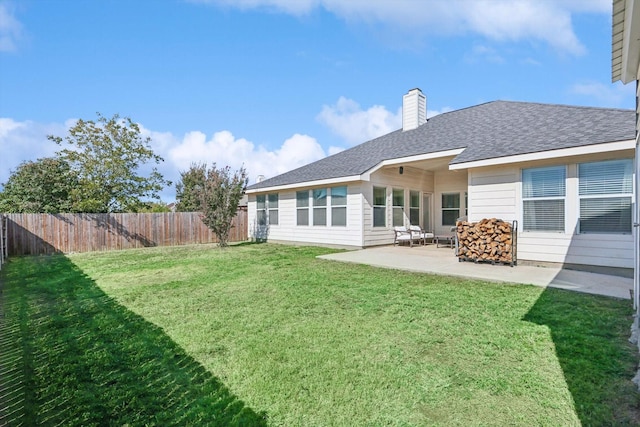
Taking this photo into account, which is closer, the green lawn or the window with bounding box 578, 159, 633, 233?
the green lawn

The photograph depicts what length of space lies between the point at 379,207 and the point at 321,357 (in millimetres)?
9052

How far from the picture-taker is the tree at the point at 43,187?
1862 cm

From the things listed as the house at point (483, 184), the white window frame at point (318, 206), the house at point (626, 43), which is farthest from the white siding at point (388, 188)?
the house at point (626, 43)

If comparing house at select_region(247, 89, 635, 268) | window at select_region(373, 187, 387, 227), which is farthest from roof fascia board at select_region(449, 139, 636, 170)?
A: window at select_region(373, 187, 387, 227)

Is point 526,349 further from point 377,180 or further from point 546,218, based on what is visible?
point 377,180

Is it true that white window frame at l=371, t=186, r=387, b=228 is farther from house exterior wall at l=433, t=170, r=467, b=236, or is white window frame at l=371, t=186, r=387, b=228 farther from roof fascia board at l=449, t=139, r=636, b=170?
roof fascia board at l=449, t=139, r=636, b=170

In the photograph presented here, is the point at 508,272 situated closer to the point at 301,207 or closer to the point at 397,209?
the point at 397,209

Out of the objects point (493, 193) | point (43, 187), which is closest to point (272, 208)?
point (493, 193)

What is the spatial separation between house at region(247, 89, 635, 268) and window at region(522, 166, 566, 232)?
0.02m

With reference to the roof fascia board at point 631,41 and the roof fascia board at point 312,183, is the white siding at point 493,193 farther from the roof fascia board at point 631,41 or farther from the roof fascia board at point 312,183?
the roof fascia board at point 631,41

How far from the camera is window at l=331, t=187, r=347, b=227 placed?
11.6m

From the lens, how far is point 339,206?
11.8 meters

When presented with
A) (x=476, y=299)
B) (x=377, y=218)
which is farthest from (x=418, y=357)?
(x=377, y=218)

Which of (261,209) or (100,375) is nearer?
(100,375)
